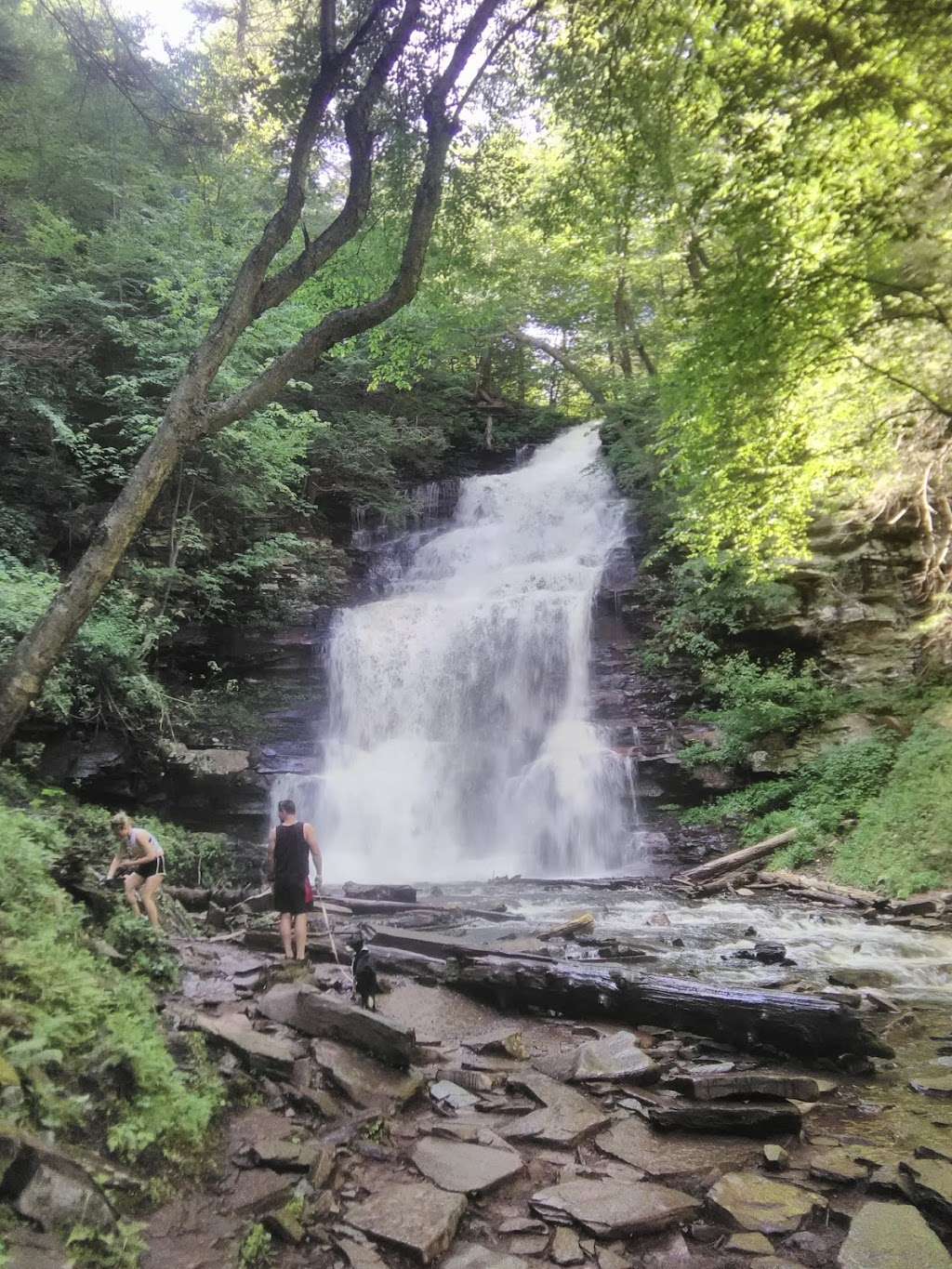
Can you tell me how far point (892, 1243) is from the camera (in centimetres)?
267

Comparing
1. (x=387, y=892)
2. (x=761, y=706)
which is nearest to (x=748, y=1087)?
(x=387, y=892)

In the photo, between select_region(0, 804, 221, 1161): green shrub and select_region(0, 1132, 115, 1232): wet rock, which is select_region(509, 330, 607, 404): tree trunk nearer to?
select_region(0, 804, 221, 1161): green shrub

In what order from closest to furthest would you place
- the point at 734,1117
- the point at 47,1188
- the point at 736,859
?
the point at 47,1188 < the point at 734,1117 < the point at 736,859

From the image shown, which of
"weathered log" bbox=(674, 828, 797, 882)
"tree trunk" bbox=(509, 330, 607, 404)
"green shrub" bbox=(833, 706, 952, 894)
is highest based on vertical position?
"tree trunk" bbox=(509, 330, 607, 404)

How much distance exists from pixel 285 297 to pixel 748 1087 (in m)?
7.07

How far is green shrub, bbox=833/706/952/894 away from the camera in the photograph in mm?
9852

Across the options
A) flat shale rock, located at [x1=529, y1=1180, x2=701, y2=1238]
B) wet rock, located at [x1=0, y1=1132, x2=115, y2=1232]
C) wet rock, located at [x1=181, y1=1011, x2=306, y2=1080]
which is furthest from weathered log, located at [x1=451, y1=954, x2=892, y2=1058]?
wet rock, located at [x1=0, y1=1132, x2=115, y2=1232]

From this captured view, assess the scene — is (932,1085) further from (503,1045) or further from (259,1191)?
(259,1191)

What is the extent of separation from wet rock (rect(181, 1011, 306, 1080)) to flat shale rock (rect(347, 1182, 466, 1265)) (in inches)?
44.9

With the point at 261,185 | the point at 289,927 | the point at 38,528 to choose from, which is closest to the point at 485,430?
the point at 261,185

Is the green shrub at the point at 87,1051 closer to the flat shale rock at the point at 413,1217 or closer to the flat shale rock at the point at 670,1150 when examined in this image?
the flat shale rock at the point at 413,1217

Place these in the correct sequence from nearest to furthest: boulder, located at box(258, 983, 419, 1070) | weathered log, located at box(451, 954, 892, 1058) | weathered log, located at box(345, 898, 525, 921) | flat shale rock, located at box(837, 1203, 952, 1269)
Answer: flat shale rock, located at box(837, 1203, 952, 1269), boulder, located at box(258, 983, 419, 1070), weathered log, located at box(451, 954, 892, 1058), weathered log, located at box(345, 898, 525, 921)

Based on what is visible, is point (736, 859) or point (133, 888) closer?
point (133, 888)

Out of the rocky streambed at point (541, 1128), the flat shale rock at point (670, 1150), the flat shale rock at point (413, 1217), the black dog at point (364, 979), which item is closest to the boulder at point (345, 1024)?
the rocky streambed at point (541, 1128)
